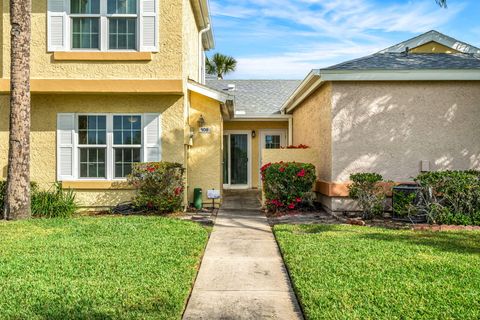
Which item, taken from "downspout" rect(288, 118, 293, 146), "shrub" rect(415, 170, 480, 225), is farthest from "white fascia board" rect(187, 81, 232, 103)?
"downspout" rect(288, 118, 293, 146)

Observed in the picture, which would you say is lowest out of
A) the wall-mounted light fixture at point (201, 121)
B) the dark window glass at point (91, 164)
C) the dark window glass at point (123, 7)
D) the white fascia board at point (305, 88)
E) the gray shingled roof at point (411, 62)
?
the dark window glass at point (91, 164)

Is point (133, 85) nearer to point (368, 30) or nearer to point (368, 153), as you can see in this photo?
point (368, 153)

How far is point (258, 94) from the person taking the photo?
907 inches

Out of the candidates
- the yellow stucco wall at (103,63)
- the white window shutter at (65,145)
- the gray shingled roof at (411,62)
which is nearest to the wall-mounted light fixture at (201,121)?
the yellow stucco wall at (103,63)

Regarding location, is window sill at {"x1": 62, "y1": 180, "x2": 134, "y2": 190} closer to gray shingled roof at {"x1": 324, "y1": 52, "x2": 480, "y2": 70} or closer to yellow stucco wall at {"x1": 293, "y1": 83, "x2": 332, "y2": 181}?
yellow stucco wall at {"x1": 293, "y1": 83, "x2": 332, "y2": 181}

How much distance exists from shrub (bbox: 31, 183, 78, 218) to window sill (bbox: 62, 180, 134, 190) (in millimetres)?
415

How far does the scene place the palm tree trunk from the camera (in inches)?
403

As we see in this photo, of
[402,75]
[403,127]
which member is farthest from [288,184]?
[402,75]

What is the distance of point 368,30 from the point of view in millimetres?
21562

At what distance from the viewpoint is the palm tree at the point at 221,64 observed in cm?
4094

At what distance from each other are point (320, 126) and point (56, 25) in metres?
7.76

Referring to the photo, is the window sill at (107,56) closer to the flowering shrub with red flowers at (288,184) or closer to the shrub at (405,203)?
the flowering shrub with red flowers at (288,184)

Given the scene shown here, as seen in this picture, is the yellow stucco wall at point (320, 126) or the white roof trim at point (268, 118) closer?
the yellow stucco wall at point (320, 126)

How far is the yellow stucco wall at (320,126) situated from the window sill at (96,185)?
17.6 feet
